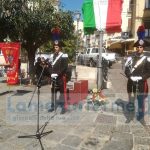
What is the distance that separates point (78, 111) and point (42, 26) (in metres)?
6.85

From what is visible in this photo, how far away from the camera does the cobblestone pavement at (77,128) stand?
601 cm

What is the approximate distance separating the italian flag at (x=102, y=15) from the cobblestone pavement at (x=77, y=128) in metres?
2.11

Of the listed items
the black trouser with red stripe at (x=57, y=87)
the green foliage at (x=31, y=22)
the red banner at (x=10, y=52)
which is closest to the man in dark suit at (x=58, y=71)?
the black trouser with red stripe at (x=57, y=87)

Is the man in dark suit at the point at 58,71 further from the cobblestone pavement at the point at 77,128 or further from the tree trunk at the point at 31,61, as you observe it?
the tree trunk at the point at 31,61

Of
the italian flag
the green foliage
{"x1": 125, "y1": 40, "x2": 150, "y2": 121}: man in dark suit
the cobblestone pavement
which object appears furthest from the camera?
the green foliage

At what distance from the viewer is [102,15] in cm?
922

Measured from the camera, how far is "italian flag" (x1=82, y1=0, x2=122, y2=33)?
9133 mm

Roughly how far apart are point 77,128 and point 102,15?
3.59m

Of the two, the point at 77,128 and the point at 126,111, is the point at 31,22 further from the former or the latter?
the point at 77,128

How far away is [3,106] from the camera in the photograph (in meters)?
9.24

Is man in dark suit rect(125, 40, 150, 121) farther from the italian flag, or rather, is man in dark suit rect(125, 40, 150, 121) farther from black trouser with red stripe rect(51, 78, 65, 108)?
the italian flag

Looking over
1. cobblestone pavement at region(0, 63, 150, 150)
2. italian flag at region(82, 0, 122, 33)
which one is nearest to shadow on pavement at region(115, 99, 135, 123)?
cobblestone pavement at region(0, 63, 150, 150)

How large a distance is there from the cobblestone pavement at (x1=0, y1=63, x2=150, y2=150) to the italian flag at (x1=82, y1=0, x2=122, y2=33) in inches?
83.0

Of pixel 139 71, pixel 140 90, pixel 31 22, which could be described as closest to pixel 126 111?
pixel 140 90
